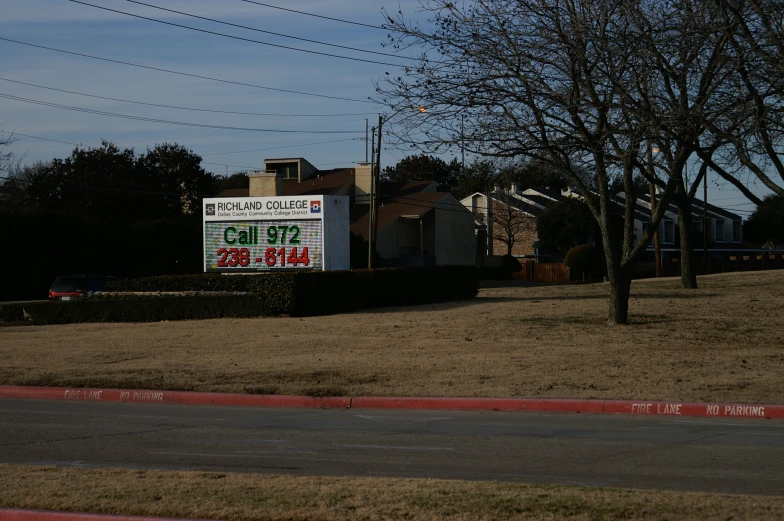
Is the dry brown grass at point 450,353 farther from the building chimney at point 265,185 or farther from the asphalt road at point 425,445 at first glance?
the building chimney at point 265,185

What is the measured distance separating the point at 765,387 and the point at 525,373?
4.03 meters

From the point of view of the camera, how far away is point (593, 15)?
682 inches

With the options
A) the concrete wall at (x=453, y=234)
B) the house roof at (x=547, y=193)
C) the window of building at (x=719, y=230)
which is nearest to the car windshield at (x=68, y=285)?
the concrete wall at (x=453, y=234)

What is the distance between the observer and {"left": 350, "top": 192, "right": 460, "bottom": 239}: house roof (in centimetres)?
6116

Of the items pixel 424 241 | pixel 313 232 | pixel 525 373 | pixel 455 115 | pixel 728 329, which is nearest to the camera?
pixel 525 373

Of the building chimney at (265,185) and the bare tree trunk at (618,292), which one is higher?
the building chimney at (265,185)

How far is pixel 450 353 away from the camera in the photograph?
18.9m

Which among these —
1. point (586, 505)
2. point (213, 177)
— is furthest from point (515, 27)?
point (213, 177)

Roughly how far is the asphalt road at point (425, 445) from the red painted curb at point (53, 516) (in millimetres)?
2295

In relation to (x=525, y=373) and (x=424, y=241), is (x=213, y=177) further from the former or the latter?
(x=525, y=373)

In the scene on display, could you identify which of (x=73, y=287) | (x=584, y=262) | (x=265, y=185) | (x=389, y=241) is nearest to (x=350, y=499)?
(x=73, y=287)

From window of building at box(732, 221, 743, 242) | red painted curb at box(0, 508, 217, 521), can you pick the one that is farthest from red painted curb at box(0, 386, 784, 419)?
window of building at box(732, 221, 743, 242)

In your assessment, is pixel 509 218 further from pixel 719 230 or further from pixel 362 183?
pixel 719 230

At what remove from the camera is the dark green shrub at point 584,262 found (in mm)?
63844
